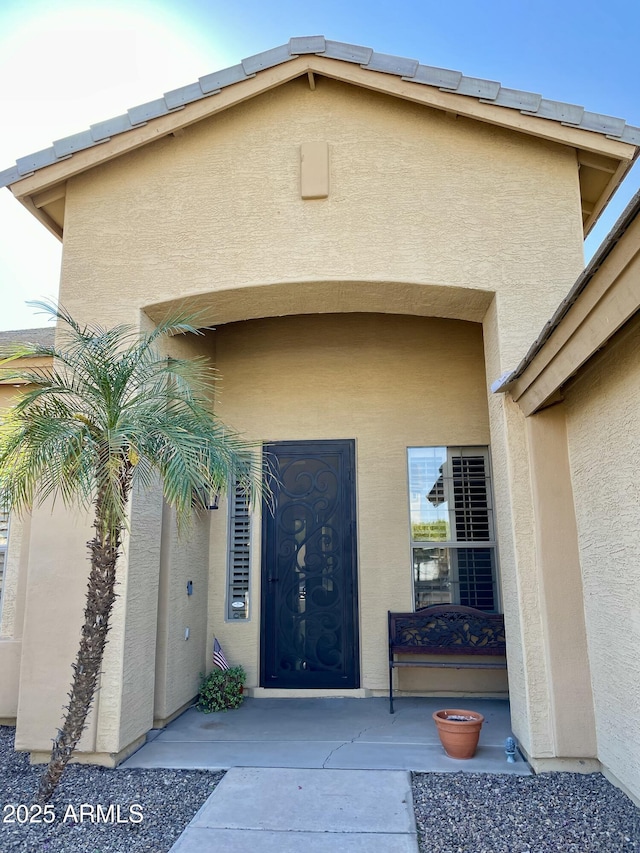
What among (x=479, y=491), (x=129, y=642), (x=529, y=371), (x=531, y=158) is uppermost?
(x=531, y=158)

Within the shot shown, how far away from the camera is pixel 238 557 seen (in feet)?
24.7

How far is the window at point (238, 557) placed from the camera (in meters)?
7.39

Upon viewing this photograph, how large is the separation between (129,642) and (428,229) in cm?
471

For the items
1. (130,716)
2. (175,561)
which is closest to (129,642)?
(130,716)

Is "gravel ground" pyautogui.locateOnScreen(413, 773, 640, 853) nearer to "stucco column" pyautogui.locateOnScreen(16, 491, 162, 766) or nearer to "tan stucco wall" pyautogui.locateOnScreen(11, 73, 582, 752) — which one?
"tan stucco wall" pyautogui.locateOnScreen(11, 73, 582, 752)

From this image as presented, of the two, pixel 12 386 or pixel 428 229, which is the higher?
pixel 428 229

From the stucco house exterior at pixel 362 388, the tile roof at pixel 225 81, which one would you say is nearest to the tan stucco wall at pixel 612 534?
the stucco house exterior at pixel 362 388

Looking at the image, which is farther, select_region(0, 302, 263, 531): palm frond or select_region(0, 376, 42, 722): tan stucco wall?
select_region(0, 376, 42, 722): tan stucco wall

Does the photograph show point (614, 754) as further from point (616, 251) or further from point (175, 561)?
point (175, 561)

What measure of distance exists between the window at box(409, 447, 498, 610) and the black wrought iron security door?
81 cm

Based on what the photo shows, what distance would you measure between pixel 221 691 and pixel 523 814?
12.1 ft

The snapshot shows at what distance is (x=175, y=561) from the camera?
6418 mm

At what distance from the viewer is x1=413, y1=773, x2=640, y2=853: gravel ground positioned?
3.66 meters

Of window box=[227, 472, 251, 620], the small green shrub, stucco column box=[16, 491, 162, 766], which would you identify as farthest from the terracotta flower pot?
window box=[227, 472, 251, 620]
